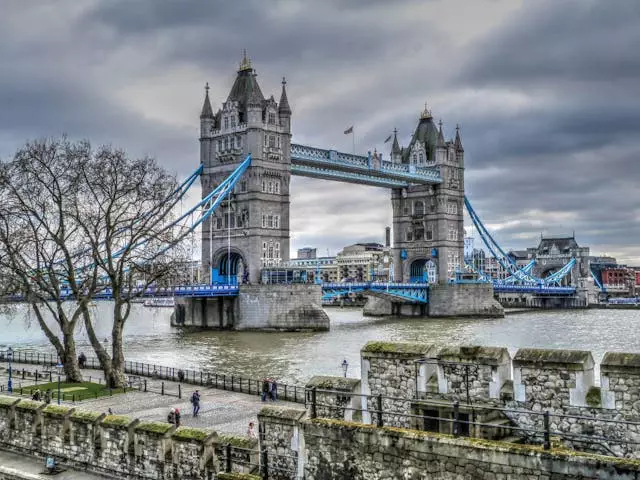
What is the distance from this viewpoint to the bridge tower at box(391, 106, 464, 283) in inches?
4424

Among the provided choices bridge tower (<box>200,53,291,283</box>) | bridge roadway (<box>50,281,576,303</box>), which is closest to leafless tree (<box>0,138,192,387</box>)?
bridge roadway (<box>50,281,576,303</box>)

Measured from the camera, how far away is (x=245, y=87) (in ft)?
274

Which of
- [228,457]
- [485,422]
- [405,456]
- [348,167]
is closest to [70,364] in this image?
[228,457]

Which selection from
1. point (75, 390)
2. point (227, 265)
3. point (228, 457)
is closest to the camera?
point (228, 457)

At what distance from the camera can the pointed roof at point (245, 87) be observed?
81.4 m

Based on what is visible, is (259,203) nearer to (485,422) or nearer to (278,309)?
(278,309)

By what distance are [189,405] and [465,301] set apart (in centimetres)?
7774

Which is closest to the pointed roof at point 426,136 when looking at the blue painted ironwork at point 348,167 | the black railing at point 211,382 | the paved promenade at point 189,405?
the blue painted ironwork at point 348,167

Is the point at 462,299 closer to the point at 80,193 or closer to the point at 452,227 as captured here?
the point at 452,227

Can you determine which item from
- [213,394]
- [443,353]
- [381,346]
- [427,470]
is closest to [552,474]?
[427,470]

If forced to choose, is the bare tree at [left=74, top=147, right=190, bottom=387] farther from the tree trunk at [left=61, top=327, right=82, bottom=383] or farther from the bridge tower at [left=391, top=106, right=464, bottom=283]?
the bridge tower at [left=391, top=106, right=464, bottom=283]

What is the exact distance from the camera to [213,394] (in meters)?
25.7

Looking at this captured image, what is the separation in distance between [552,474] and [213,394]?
19.5 metres

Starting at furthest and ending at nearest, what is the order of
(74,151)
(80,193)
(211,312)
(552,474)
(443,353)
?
(211,312), (80,193), (74,151), (443,353), (552,474)
